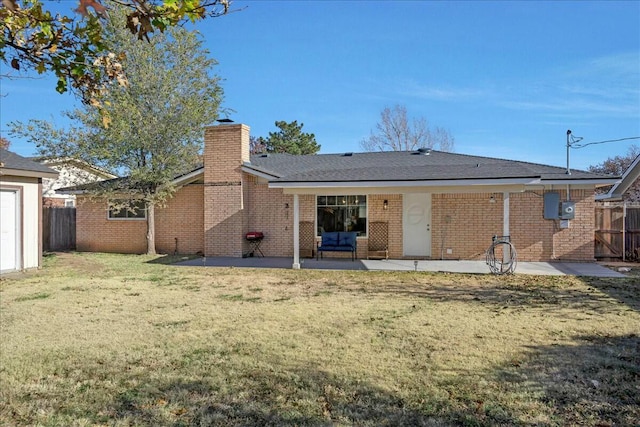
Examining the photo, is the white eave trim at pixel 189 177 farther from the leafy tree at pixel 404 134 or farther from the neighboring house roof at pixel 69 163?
the leafy tree at pixel 404 134

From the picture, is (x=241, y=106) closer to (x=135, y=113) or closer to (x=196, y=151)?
(x=196, y=151)

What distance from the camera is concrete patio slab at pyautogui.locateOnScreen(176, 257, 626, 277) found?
460 inches

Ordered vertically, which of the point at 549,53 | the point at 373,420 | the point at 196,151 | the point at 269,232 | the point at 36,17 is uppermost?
the point at 549,53

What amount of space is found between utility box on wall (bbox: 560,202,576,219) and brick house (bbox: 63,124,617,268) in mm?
30

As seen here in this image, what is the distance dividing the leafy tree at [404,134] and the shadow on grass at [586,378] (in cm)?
2869

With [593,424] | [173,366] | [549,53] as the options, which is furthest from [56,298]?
[549,53]

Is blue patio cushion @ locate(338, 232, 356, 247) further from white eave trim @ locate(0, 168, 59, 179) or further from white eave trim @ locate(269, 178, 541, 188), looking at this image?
white eave trim @ locate(0, 168, 59, 179)

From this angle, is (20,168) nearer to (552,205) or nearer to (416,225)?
(416,225)

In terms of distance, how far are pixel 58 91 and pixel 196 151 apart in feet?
44.6

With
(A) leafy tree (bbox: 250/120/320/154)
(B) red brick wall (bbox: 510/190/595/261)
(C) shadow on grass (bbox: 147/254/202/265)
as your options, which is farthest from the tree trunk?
(A) leafy tree (bbox: 250/120/320/154)

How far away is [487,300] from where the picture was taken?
27.0ft

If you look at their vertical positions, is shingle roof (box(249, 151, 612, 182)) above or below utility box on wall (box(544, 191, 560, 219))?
above

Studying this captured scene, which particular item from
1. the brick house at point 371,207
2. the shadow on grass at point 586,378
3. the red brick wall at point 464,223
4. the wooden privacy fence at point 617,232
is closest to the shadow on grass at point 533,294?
the shadow on grass at point 586,378

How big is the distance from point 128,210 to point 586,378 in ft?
52.6
